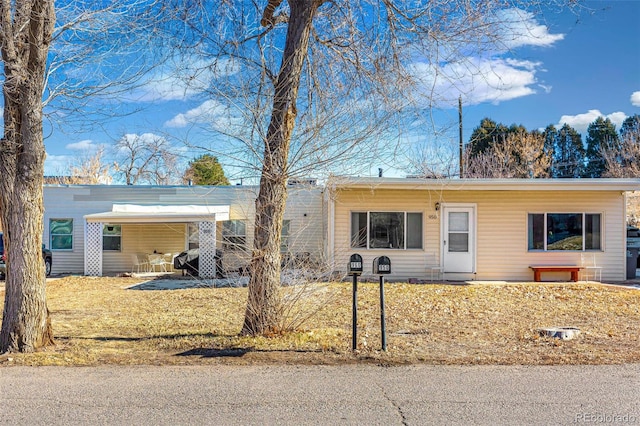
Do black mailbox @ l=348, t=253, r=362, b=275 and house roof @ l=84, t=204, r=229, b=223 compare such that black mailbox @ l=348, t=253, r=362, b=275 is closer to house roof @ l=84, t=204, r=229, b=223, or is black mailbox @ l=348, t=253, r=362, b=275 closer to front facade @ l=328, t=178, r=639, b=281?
front facade @ l=328, t=178, r=639, b=281

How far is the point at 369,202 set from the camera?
14797mm

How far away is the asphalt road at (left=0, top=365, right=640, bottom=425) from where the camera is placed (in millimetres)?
4102

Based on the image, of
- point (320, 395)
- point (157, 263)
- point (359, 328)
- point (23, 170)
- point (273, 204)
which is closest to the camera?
point (320, 395)

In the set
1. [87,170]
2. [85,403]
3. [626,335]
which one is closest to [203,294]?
[85,403]

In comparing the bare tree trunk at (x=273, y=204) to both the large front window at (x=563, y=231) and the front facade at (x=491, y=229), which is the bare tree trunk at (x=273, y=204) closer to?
the front facade at (x=491, y=229)

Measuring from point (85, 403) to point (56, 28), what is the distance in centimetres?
482

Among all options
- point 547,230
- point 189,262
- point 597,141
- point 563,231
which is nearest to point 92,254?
point 189,262

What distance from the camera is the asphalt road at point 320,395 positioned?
4.10 meters

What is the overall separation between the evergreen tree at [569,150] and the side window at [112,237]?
1314 inches

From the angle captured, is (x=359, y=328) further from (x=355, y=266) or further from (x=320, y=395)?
(x=320, y=395)

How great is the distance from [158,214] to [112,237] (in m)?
3.30

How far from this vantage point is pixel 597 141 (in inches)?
1528

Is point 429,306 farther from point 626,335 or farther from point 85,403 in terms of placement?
point 85,403

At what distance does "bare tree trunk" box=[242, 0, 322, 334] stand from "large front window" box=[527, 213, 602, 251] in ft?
33.9
